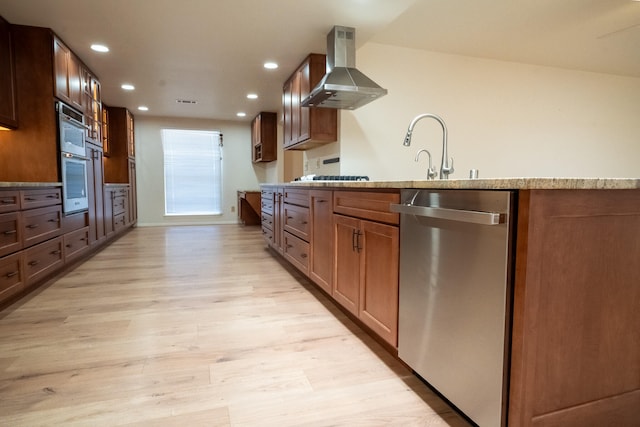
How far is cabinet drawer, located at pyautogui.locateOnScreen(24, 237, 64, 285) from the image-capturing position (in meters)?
2.51

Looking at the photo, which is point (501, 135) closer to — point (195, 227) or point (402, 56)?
point (402, 56)

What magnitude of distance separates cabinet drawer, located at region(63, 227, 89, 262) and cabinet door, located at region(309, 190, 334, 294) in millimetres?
2270

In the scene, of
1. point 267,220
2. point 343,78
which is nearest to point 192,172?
point 267,220

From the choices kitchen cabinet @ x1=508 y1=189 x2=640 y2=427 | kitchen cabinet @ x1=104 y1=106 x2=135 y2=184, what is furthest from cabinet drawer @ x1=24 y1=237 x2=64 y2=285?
kitchen cabinet @ x1=104 y1=106 x2=135 y2=184

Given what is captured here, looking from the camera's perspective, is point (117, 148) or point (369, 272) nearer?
point (369, 272)

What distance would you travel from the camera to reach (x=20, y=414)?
1239 millimetres

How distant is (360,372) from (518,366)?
76 centimetres

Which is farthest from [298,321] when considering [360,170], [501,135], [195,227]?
[195,227]

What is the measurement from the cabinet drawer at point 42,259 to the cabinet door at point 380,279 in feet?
7.82

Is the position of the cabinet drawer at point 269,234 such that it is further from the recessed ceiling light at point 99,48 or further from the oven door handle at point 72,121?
the recessed ceiling light at point 99,48

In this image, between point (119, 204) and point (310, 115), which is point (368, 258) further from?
point (119, 204)

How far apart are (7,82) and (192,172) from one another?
424cm

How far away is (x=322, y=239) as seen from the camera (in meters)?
2.38

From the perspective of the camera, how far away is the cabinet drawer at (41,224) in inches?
98.0
